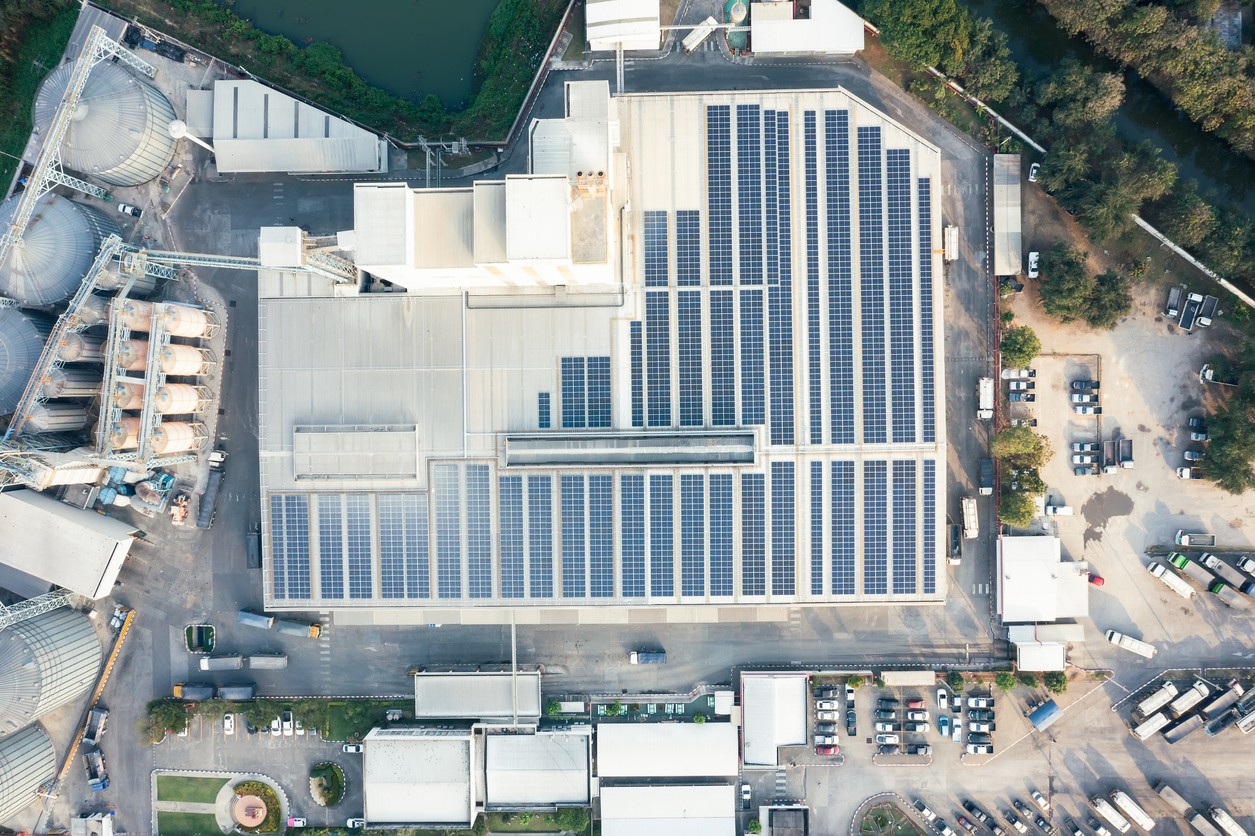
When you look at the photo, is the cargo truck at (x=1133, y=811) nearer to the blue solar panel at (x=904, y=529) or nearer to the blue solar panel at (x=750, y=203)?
the blue solar panel at (x=904, y=529)

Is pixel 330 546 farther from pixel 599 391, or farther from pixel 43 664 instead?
pixel 43 664

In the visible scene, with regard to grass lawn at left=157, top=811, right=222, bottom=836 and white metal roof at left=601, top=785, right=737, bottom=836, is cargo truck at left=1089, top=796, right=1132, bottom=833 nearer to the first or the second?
white metal roof at left=601, top=785, right=737, bottom=836

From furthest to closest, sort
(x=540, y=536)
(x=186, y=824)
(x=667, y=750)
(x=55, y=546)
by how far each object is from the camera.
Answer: (x=186, y=824)
(x=667, y=750)
(x=55, y=546)
(x=540, y=536)

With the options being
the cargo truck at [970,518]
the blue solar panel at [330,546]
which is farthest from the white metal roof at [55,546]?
the cargo truck at [970,518]

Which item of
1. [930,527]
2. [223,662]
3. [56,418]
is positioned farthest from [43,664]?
[930,527]

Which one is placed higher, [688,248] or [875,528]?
[688,248]

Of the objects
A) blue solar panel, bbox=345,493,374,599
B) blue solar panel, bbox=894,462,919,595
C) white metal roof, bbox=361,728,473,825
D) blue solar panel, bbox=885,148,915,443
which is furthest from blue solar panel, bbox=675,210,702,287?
white metal roof, bbox=361,728,473,825

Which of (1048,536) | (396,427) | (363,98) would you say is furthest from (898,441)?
(363,98)
